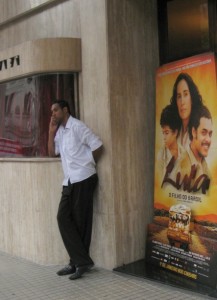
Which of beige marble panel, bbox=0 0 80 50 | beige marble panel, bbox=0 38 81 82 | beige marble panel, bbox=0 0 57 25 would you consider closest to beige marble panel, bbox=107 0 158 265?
beige marble panel, bbox=0 38 81 82

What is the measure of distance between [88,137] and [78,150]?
189mm

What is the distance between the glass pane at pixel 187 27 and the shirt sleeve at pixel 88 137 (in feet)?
4.64

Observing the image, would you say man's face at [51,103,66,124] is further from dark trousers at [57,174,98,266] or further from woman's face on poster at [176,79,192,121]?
woman's face on poster at [176,79,192,121]

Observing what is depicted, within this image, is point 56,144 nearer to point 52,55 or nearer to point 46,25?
point 52,55

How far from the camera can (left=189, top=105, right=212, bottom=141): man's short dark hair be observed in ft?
15.2

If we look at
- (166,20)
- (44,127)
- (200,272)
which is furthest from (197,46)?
(200,272)

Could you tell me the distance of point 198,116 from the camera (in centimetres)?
473

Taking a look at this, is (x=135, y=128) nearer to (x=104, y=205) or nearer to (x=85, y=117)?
(x=85, y=117)

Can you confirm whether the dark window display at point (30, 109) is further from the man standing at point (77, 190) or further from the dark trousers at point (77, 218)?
the dark trousers at point (77, 218)

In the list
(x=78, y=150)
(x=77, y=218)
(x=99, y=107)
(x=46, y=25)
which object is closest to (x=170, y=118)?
(x=99, y=107)

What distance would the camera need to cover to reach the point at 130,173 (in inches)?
206

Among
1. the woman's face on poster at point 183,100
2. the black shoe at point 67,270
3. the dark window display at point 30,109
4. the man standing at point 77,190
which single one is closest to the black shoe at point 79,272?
the man standing at point 77,190

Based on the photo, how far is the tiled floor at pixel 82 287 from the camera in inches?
173

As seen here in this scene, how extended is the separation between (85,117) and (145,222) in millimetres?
1462
